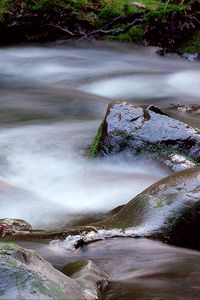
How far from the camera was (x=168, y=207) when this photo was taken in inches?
131

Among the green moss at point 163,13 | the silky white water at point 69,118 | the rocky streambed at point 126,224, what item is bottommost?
the silky white water at point 69,118

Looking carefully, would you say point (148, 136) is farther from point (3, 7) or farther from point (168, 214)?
point (3, 7)

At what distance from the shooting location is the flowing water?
3094mm

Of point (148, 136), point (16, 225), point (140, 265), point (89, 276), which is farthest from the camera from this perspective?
point (148, 136)

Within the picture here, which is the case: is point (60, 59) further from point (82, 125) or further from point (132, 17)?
point (82, 125)

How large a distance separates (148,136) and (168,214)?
5.62 ft

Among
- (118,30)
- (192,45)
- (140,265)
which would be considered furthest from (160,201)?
(118,30)

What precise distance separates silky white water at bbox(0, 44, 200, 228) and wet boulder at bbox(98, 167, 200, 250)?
2.48 ft

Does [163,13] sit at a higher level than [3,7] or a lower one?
higher

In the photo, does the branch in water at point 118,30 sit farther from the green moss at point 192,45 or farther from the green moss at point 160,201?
the green moss at point 160,201

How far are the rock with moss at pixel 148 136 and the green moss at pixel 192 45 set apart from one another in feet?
16.9

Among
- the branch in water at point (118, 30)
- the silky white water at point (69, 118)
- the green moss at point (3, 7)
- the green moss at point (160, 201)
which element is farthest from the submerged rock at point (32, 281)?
the green moss at point (3, 7)

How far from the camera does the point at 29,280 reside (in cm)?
203

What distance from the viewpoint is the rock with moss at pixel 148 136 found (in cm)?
475
